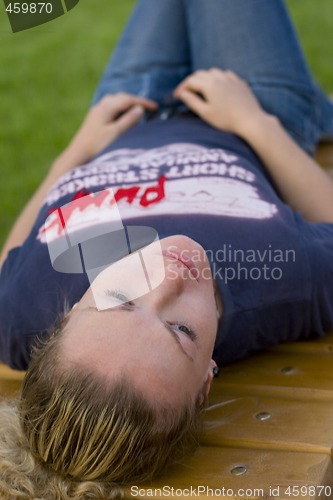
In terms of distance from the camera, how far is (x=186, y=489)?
1.76 meters

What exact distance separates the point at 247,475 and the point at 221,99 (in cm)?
141

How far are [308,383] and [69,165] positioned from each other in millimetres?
1168

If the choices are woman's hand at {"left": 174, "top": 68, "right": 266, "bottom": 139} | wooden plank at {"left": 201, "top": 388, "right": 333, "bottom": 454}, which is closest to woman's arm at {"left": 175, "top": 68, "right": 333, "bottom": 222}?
woman's hand at {"left": 174, "top": 68, "right": 266, "bottom": 139}

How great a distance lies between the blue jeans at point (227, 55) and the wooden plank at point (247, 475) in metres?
1.42

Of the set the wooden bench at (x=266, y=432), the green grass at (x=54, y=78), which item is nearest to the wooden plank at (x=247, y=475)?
the wooden bench at (x=266, y=432)

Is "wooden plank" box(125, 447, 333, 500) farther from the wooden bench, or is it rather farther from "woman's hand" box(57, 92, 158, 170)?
"woman's hand" box(57, 92, 158, 170)

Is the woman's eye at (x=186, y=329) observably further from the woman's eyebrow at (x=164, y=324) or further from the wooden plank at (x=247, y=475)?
the wooden plank at (x=247, y=475)

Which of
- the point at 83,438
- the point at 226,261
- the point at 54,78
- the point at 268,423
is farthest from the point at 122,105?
the point at 54,78

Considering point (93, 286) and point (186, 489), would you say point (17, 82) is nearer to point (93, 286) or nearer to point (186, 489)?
point (93, 286)

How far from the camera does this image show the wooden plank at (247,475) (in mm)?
1726

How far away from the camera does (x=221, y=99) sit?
→ 281cm

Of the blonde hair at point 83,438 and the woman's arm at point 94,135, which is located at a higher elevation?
the woman's arm at point 94,135

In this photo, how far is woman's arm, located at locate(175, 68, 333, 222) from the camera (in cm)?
258

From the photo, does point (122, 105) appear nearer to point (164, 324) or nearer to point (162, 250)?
point (162, 250)
